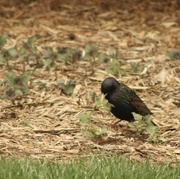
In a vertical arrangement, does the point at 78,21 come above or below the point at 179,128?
above

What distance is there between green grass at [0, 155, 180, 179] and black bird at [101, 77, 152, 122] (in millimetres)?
1418

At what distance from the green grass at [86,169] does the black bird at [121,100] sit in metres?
1.42

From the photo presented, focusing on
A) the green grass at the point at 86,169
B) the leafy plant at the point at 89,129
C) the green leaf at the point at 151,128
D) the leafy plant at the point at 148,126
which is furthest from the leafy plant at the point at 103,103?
the green grass at the point at 86,169

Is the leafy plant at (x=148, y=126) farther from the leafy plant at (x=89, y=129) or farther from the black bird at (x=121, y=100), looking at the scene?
the leafy plant at (x=89, y=129)

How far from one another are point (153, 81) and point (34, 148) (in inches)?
98.9

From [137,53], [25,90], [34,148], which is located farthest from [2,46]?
[34,148]

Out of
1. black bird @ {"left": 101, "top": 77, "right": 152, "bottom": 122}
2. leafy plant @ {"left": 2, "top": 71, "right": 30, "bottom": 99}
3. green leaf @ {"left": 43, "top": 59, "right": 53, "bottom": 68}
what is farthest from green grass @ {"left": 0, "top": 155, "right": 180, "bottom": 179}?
green leaf @ {"left": 43, "top": 59, "right": 53, "bottom": 68}

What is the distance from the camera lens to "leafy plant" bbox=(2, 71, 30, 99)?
809 cm

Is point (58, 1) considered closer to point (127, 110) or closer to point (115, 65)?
point (115, 65)

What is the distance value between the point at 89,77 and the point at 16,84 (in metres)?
1.11

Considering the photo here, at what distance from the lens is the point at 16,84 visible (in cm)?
816

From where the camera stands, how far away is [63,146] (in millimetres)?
6848

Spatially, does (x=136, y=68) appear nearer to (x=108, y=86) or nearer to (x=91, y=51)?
(x=91, y=51)

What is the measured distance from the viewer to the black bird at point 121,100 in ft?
24.4
